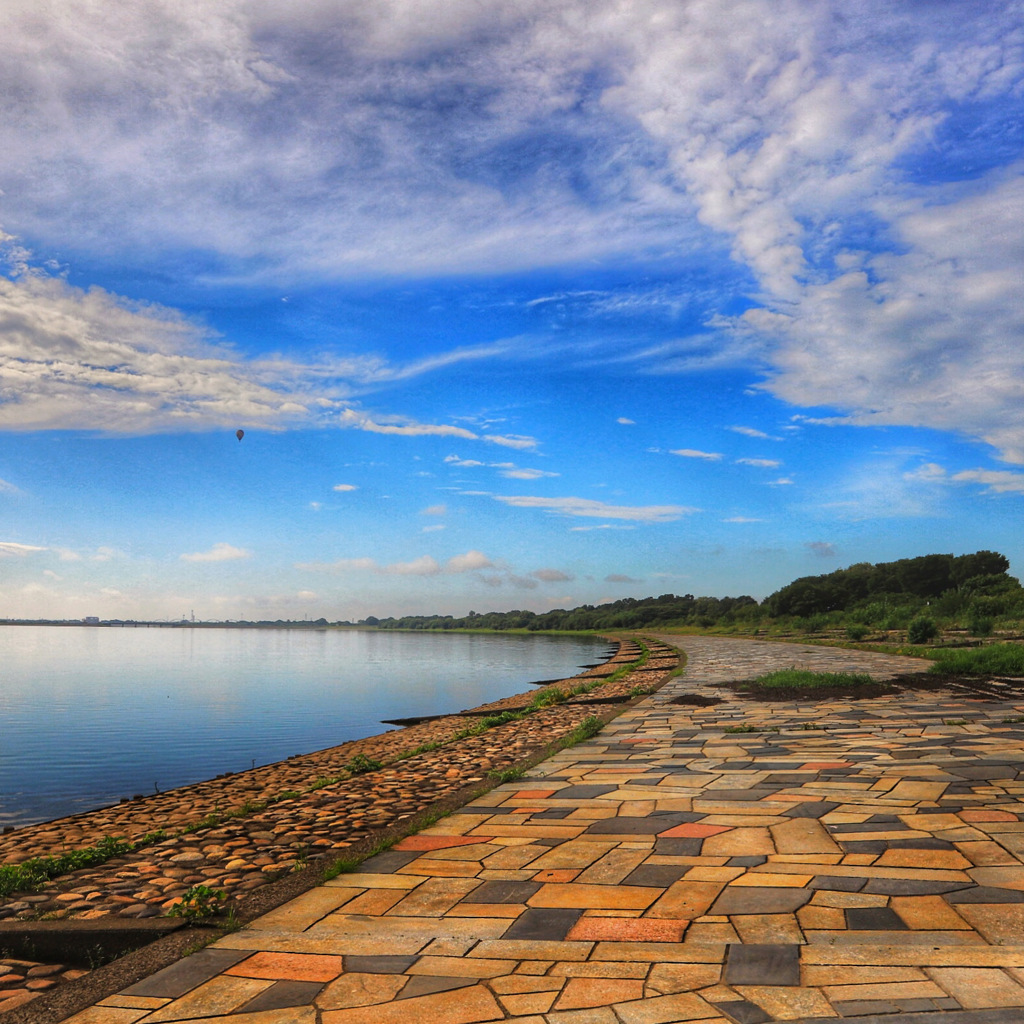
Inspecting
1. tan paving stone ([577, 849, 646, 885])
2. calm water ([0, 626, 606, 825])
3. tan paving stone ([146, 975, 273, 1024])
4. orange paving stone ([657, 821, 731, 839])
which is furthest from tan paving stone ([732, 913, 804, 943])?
calm water ([0, 626, 606, 825])

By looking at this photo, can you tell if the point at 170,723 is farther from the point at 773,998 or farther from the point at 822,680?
the point at 773,998

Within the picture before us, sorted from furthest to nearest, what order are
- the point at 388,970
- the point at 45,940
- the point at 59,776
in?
the point at 59,776 → the point at 45,940 → the point at 388,970

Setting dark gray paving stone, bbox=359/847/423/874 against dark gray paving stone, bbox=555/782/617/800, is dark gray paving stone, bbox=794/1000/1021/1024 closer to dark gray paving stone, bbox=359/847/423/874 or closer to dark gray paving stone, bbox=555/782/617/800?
dark gray paving stone, bbox=359/847/423/874

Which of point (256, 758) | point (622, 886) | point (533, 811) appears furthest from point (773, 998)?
point (256, 758)

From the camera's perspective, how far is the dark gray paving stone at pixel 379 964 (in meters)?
2.78

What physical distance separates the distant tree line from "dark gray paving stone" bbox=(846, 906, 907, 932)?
71.3 feet

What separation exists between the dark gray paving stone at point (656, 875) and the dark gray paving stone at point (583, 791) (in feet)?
5.45

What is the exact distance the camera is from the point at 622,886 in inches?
141

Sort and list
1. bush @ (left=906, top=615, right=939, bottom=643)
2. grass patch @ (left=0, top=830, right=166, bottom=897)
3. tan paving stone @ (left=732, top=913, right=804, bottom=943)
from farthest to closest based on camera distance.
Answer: bush @ (left=906, top=615, right=939, bottom=643) → grass patch @ (left=0, top=830, right=166, bottom=897) → tan paving stone @ (left=732, top=913, right=804, bottom=943)

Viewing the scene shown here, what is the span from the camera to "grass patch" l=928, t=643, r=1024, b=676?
13.1m

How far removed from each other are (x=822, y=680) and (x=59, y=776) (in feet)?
40.4

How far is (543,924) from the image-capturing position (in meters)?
3.16

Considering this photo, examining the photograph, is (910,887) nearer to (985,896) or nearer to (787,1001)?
(985,896)

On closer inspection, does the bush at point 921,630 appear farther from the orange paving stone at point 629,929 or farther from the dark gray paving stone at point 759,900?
the orange paving stone at point 629,929
